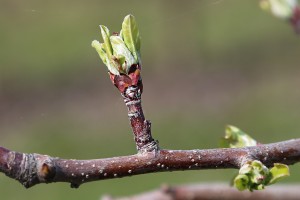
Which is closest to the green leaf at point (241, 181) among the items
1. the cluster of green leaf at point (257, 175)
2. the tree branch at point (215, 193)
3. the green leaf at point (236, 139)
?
the cluster of green leaf at point (257, 175)

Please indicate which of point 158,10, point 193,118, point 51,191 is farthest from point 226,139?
point 158,10

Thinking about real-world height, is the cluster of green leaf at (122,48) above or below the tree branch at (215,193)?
below

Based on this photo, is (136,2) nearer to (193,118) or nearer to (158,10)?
(158,10)

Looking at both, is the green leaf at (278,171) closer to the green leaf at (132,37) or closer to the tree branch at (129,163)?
the tree branch at (129,163)

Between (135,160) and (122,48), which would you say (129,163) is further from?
(122,48)

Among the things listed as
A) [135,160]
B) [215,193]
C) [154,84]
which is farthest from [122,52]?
[154,84]

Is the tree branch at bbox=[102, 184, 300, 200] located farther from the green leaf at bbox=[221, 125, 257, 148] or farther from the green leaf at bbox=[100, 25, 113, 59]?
the green leaf at bbox=[100, 25, 113, 59]
